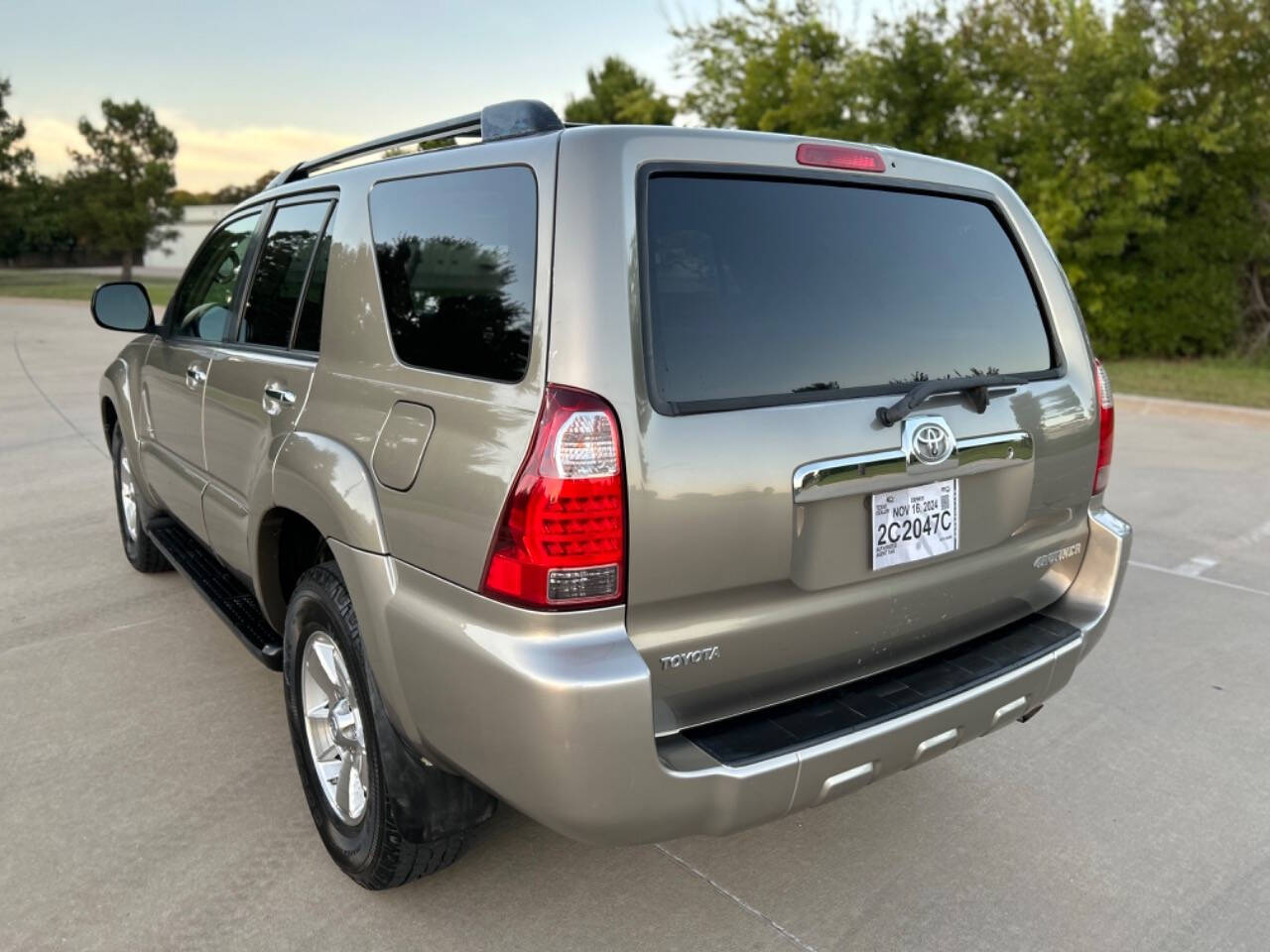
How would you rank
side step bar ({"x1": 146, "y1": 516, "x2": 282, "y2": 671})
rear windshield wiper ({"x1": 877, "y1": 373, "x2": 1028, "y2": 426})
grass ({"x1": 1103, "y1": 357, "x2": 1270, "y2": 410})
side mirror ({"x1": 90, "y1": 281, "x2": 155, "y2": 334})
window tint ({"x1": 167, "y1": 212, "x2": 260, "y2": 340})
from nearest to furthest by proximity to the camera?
1. rear windshield wiper ({"x1": 877, "y1": 373, "x2": 1028, "y2": 426})
2. side step bar ({"x1": 146, "y1": 516, "x2": 282, "y2": 671})
3. window tint ({"x1": 167, "y1": 212, "x2": 260, "y2": 340})
4. side mirror ({"x1": 90, "y1": 281, "x2": 155, "y2": 334})
5. grass ({"x1": 1103, "y1": 357, "x2": 1270, "y2": 410})

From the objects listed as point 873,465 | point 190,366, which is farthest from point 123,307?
point 873,465

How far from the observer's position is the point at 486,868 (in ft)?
9.00

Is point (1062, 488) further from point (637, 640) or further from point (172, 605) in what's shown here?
point (172, 605)

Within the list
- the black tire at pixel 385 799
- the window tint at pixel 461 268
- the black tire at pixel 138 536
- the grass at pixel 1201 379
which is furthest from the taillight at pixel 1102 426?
the grass at pixel 1201 379

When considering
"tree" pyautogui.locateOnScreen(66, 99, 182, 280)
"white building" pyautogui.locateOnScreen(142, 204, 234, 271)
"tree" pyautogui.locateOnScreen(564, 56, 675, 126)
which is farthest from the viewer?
"white building" pyautogui.locateOnScreen(142, 204, 234, 271)

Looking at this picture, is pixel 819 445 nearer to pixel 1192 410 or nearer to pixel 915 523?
pixel 915 523

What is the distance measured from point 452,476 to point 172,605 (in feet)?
10.3

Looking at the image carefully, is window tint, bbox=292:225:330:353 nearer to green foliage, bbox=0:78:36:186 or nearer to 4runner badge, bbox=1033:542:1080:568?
4runner badge, bbox=1033:542:1080:568

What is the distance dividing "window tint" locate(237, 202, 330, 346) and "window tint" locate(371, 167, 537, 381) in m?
0.50

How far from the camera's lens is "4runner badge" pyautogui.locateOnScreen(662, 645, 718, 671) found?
207 cm

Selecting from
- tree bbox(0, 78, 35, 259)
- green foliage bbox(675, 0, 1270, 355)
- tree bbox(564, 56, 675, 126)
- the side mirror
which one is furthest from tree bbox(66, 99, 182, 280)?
the side mirror

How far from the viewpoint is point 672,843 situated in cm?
289

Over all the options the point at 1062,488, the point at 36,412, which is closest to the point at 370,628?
the point at 1062,488

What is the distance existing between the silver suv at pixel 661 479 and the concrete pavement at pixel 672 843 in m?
0.28
